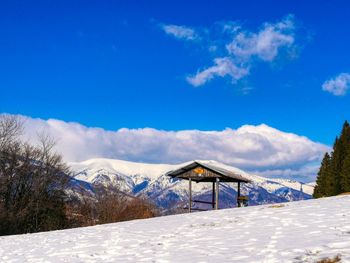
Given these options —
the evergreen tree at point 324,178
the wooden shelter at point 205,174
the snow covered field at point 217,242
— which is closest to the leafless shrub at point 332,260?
the snow covered field at point 217,242

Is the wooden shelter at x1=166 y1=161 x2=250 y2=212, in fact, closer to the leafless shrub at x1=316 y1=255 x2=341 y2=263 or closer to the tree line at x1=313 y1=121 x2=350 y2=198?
the leafless shrub at x1=316 y1=255 x2=341 y2=263

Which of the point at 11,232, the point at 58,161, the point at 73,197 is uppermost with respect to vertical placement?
the point at 58,161

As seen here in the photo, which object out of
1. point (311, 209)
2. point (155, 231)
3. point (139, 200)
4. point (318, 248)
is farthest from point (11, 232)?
point (318, 248)

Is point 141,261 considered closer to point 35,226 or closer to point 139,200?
point 35,226

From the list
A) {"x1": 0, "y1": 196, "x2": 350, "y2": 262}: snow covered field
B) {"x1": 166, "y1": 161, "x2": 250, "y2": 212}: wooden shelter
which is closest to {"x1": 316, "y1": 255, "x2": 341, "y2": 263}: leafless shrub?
{"x1": 0, "y1": 196, "x2": 350, "y2": 262}: snow covered field

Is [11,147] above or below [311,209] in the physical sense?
above

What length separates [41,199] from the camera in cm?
4984

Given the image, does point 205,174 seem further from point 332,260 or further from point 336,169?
point 336,169

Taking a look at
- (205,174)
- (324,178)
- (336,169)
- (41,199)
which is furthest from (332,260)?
(324,178)

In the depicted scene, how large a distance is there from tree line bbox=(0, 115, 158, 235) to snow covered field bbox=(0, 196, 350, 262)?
27040 mm

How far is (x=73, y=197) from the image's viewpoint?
175 ft

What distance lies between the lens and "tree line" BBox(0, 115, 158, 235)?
46.5 m

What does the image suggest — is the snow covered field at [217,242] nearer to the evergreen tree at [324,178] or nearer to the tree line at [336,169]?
the tree line at [336,169]

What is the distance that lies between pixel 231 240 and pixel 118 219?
41629mm
